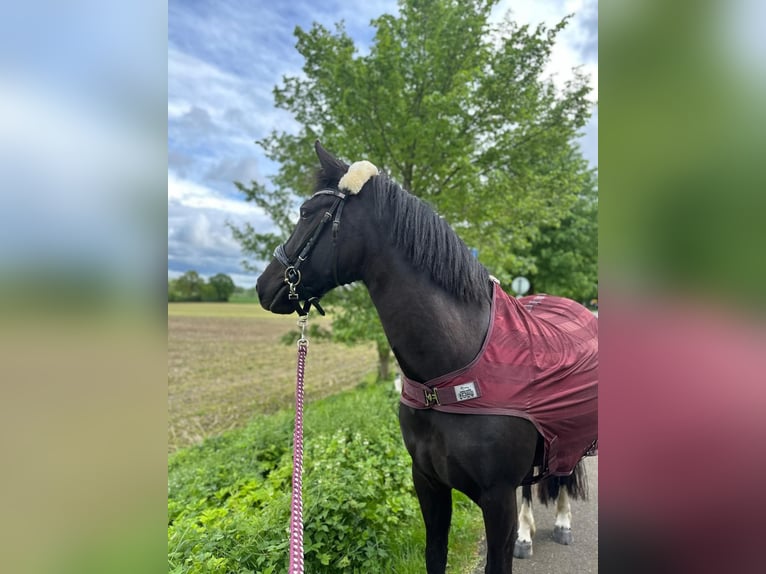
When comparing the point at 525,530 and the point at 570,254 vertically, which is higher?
the point at 570,254

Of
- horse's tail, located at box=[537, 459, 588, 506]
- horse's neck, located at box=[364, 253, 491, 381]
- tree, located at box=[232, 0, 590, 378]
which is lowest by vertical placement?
horse's tail, located at box=[537, 459, 588, 506]

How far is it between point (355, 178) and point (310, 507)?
7.17ft

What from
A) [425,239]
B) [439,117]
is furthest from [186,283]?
[425,239]

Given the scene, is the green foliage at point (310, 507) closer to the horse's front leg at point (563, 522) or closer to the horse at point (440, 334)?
the horse at point (440, 334)

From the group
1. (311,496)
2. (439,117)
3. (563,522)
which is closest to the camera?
(311,496)

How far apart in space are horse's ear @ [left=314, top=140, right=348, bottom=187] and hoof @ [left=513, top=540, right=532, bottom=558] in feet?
9.67

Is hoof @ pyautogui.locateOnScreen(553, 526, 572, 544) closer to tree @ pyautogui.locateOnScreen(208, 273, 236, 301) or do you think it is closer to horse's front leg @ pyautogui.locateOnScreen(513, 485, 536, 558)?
horse's front leg @ pyautogui.locateOnScreen(513, 485, 536, 558)

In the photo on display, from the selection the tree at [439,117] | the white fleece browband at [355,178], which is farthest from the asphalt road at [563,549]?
the tree at [439,117]

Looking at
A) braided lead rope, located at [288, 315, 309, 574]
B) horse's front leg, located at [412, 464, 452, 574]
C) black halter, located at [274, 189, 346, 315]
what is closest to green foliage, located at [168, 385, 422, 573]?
horse's front leg, located at [412, 464, 452, 574]

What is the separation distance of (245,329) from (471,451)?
29.2 meters

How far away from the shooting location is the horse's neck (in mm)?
1989

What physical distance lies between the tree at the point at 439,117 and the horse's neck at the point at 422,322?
4619 mm

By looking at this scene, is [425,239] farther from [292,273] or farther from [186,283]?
[186,283]

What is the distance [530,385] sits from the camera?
2.02 m
